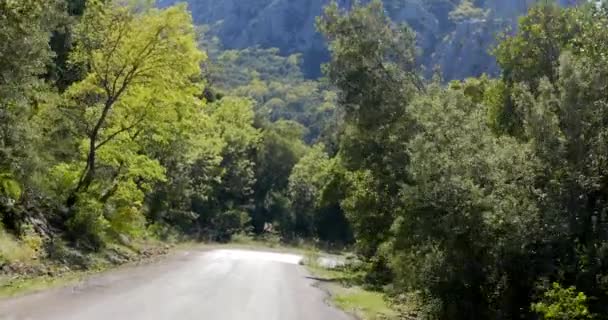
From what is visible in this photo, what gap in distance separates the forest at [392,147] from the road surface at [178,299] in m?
3.07

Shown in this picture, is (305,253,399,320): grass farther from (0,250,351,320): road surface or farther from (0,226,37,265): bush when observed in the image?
(0,226,37,265): bush

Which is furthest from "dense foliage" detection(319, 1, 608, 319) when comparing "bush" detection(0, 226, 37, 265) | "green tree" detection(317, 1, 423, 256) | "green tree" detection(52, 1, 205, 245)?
"green tree" detection(52, 1, 205, 245)

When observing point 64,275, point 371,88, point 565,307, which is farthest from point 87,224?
point 565,307

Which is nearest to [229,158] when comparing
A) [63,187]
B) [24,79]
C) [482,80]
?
[482,80]

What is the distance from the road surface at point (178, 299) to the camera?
13688mm

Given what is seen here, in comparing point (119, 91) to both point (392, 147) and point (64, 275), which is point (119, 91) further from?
point (392, 147)

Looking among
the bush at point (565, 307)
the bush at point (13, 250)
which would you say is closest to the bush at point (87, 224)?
the bush at point (13, 250)

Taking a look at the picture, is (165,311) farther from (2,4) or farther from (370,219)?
(370,219)

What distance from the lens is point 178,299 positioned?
16.6 metres

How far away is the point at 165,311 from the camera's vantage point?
47.4 ft

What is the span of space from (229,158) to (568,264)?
6130 centimetres

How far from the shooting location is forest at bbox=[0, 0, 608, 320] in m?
15.2

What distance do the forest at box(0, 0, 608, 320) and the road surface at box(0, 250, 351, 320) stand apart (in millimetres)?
3071

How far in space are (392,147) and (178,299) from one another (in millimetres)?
13302
